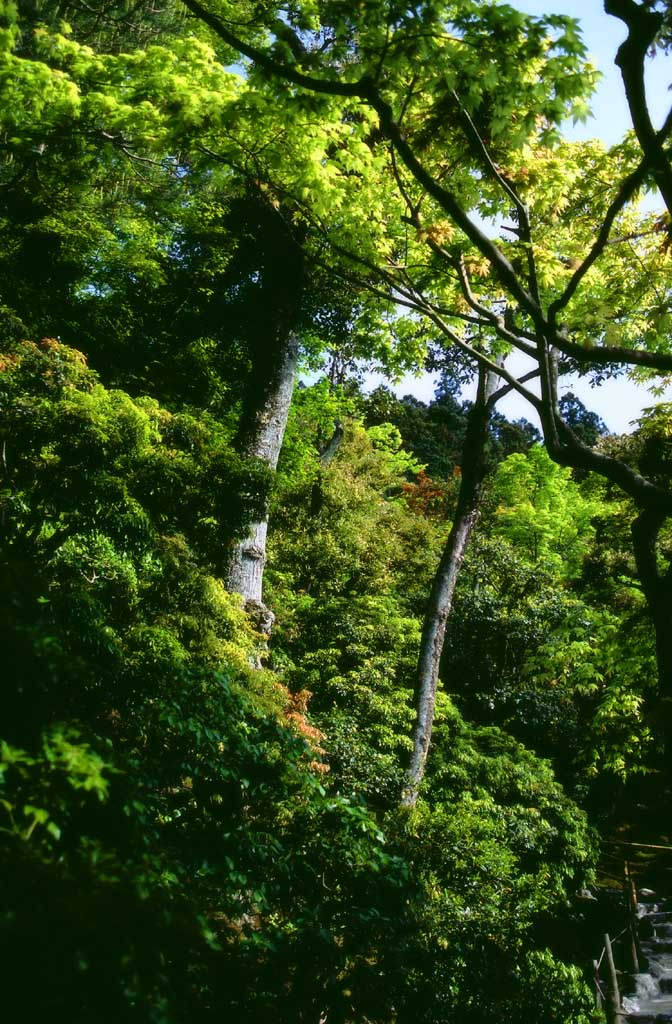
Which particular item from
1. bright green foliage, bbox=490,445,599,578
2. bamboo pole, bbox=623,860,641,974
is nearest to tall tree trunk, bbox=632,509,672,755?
bamboo pole, bbox=623,860,641,974

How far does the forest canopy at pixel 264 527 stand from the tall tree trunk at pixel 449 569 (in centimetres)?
7

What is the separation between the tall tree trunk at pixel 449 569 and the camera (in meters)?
9.12

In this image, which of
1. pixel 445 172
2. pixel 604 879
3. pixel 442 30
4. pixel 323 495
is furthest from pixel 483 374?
pixel 604 879

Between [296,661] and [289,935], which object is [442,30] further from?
[296,661]

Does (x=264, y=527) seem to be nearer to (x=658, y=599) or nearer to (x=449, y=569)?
(x=449, y=569)

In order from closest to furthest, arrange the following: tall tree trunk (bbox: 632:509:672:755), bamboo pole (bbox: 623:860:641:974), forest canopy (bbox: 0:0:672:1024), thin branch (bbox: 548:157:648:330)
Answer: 1. forest canopy (bbox: 0:0:672:1024)
2. thin branch (bbox: 548:157:648:330)
3. tall tree trunk (bbox: 632:509:672:755)
4. bamboo pole (bbox: 623:860:641:974)

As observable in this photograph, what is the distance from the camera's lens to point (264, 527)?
9.00 metres

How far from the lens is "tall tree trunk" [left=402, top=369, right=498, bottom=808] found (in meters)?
9.12

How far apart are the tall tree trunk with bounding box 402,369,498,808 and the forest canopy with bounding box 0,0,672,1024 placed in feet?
0.21

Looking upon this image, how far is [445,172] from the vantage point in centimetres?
440

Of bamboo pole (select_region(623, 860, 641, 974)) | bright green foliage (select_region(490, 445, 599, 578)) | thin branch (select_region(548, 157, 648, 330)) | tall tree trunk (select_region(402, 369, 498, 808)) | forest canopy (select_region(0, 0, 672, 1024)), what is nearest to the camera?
forest canopy (select_region(0, 0, 672, 1024))

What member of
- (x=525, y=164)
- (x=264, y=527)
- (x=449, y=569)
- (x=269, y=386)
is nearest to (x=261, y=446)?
(x=269, y=386)

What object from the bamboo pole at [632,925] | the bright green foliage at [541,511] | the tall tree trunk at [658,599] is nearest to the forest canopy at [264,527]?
the tall tree trunk at [658,599]

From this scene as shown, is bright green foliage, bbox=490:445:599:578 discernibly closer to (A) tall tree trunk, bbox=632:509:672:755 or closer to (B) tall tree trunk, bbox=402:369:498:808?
(B) tall tree trunk, bbox=402:369:498:808
